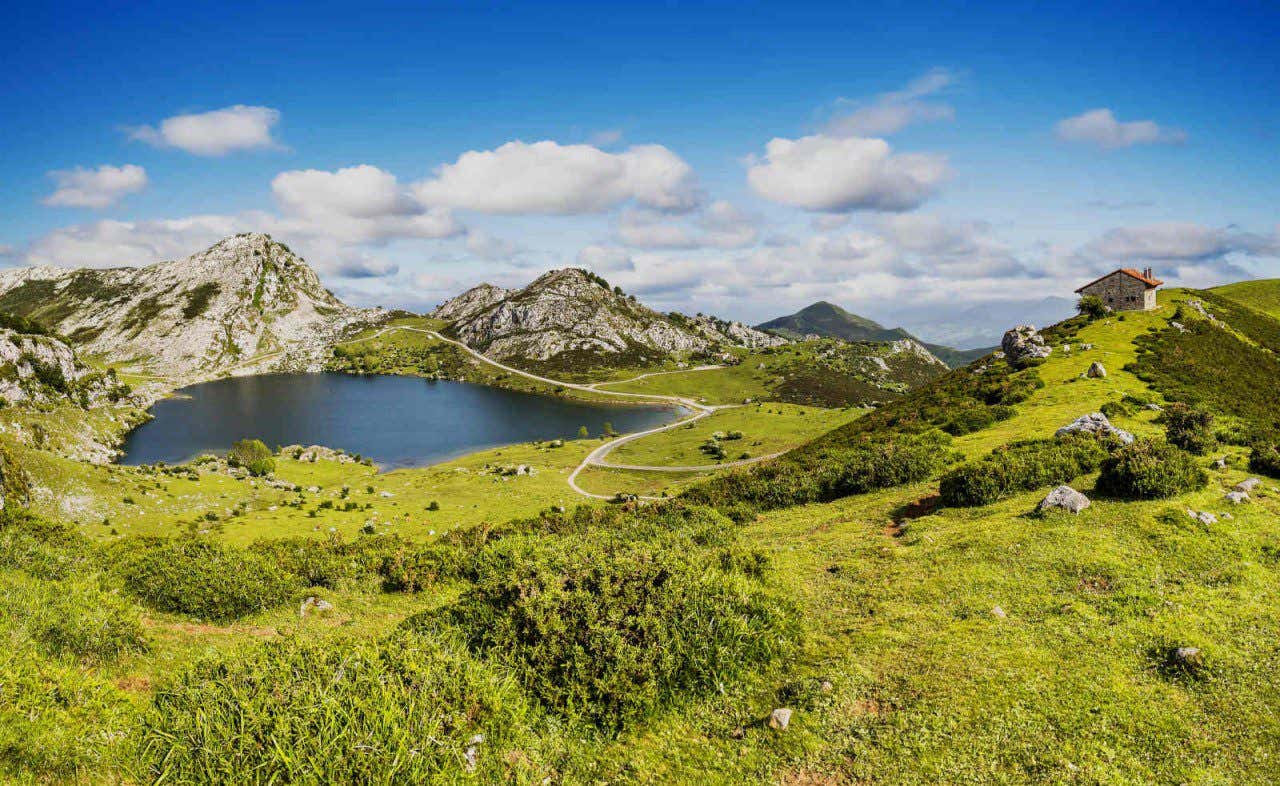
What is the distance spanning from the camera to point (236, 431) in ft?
509

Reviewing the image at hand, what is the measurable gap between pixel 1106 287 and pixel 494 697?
99.1 meters

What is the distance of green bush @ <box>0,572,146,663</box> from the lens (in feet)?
45.2

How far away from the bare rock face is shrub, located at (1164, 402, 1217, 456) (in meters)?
32.0

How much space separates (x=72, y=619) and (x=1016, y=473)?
35.0 meters

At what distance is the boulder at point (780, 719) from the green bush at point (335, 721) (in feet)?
16.9

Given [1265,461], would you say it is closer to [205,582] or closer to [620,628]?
[620,628]

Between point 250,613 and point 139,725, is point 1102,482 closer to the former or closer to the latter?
point 139,725

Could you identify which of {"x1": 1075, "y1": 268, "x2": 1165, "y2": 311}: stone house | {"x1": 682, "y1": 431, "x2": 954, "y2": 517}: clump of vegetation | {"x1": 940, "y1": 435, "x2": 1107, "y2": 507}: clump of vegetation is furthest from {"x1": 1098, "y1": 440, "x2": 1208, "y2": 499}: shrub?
{"x1": 1075, "y1": 268, "x2": 1165, "y2": 311}: stone house

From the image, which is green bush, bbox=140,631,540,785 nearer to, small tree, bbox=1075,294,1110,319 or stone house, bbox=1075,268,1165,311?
small tree, bbox=1075,294,1110,319

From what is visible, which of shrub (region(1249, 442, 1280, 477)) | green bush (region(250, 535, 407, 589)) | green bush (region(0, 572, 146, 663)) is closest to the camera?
green bush (region(0, 572, 146, 663))

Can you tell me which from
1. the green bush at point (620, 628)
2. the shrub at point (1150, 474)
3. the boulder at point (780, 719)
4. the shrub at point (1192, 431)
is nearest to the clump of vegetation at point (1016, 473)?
Result: the shrub at point (1150, 474)

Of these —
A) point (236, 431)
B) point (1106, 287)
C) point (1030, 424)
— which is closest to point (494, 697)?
point (1030, 424)

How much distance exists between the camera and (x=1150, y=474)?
21125 mm

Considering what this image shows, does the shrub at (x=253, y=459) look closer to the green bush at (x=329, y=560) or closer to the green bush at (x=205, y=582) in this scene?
the green bush at (x=329, y=560)
